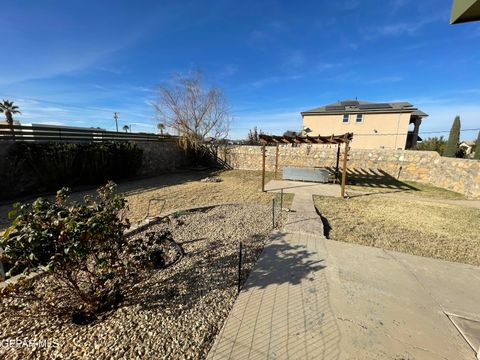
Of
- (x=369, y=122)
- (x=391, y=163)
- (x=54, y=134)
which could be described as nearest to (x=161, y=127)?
(x=54, y=134)

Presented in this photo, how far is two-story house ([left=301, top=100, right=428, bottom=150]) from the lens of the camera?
18.9 m

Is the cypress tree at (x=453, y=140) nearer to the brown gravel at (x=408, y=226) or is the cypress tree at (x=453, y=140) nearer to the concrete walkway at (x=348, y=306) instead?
the brown gravel at (x=408, y=226)

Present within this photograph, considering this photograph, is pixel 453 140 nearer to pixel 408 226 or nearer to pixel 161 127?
pixel 408 226

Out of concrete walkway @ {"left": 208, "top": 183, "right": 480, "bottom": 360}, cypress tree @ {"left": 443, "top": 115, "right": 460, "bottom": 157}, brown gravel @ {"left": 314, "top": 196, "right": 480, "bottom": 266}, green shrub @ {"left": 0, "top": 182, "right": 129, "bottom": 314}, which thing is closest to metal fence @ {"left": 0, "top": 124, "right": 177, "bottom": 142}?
green shrub @ {"left": 0, "top": 182, "right": 129, "bottom": 314}

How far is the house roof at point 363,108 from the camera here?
1881 centimetres

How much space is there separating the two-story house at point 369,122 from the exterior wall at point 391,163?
917 centimetres

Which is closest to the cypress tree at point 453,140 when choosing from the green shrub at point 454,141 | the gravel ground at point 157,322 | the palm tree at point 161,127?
the green shrub at point 454,141

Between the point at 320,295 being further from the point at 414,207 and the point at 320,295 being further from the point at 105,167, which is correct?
the point at 105,167

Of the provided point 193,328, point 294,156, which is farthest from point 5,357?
point 294,156

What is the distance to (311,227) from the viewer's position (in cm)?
450

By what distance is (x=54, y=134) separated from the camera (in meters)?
7.89

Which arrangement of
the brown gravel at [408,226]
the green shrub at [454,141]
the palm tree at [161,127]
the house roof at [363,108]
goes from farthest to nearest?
the house roof at [363,108] → the green shrub at [454,141] → the palm tree at [161,127] → the brown gravel at [408,226]

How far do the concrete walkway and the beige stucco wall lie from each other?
63.8 feet

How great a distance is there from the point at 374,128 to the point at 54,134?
22782 mm
